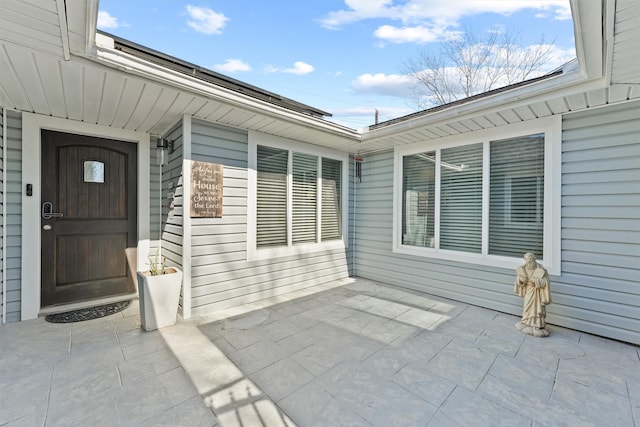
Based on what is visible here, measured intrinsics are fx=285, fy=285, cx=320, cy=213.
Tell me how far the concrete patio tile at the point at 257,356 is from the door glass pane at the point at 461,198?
2729 mm

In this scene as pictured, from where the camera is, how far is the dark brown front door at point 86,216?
325 cm

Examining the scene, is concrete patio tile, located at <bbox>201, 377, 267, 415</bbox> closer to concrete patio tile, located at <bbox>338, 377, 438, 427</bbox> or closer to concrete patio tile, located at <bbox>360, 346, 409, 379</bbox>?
concrete patio tile, located at <bbox>338, 377, 438, 427</bbox>

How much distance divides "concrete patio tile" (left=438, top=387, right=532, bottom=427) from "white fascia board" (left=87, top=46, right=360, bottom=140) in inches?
119

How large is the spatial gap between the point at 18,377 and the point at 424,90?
12.2 meters

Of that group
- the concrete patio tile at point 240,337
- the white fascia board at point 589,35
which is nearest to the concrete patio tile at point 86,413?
the concrete patio tile at point 240,337

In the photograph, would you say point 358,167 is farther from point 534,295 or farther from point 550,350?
→ point 550,350

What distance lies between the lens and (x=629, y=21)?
161 cm

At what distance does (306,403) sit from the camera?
1809 mm

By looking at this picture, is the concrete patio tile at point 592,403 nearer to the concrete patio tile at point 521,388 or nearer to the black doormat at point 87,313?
the concrete patio tile at point 521,388

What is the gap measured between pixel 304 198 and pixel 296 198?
0.54 feet

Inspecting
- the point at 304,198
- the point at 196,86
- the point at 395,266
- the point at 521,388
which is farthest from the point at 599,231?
the point at 196,86

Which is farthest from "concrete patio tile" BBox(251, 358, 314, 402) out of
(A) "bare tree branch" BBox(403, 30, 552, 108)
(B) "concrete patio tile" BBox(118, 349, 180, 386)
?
(A) "bare tree branch" BBox(403, 30, 552, 108)

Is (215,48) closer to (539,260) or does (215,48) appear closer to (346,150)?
(346,150)

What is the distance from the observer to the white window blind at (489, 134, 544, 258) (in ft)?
10.6
